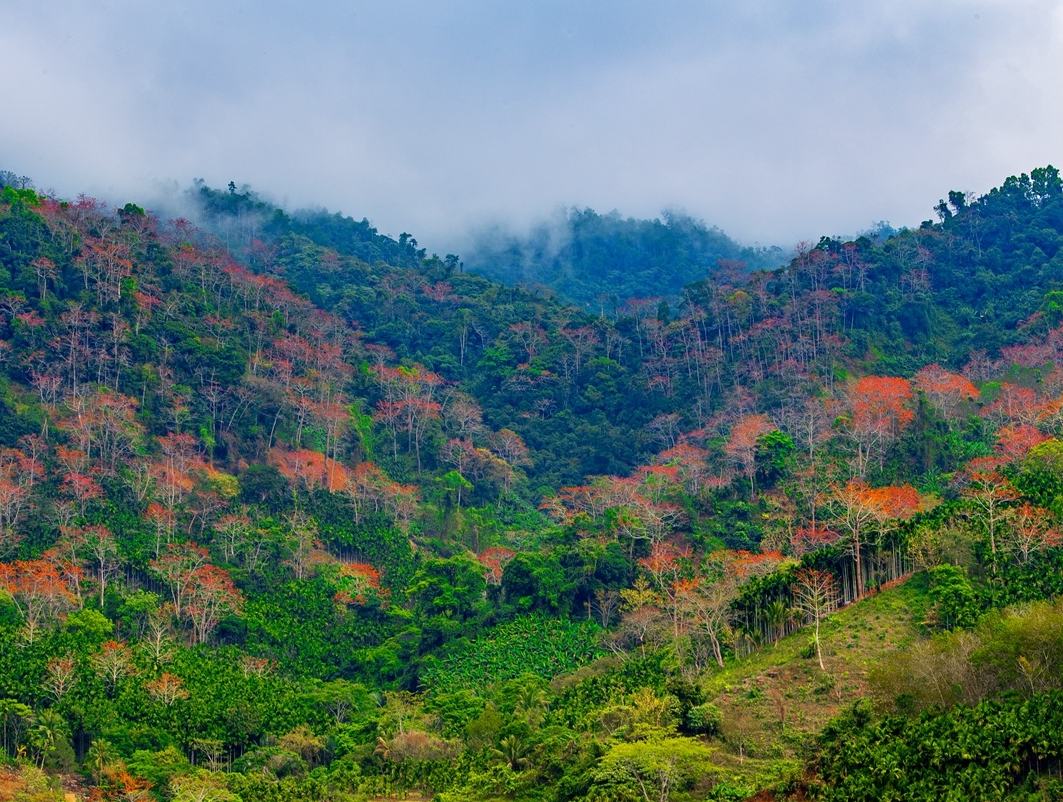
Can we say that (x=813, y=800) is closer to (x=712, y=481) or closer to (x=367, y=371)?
(x=712, y=481)

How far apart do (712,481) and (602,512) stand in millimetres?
6429

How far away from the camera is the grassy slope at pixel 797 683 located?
36406mm

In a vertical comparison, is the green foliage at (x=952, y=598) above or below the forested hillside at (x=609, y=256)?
below

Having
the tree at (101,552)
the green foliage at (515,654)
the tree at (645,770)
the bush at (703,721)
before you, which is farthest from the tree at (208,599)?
the tree at (645,770)

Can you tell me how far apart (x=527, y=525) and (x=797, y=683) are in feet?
108

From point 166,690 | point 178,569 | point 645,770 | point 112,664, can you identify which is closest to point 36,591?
point 112,664

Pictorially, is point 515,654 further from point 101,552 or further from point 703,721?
point 101,552

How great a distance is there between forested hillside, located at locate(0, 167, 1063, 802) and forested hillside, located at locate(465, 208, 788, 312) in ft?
94.1

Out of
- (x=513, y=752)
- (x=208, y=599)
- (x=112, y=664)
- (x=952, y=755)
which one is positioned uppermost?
(x=208, y=599)

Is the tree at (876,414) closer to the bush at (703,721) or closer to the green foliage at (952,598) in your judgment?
the green foliage at (952,598)

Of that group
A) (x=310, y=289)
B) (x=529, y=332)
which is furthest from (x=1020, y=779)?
(x=310, y=289)

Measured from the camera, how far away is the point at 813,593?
140ft

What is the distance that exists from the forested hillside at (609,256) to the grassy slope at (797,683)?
78.8 m

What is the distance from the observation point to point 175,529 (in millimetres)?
58031
